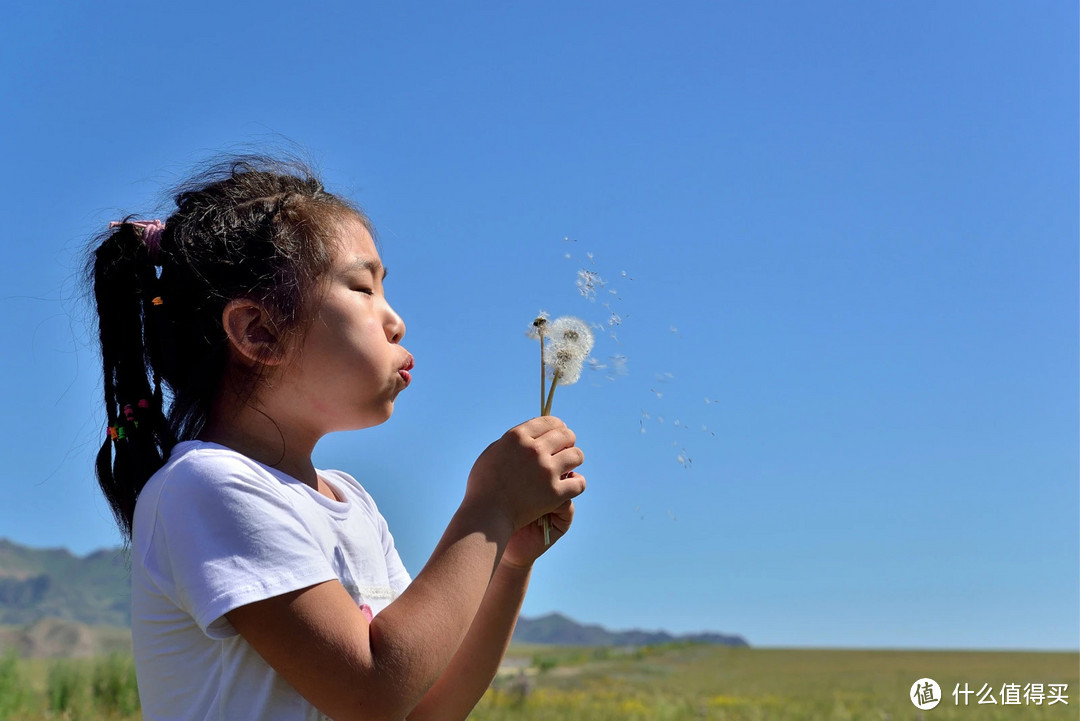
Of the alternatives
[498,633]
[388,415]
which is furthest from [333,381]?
[498,633]

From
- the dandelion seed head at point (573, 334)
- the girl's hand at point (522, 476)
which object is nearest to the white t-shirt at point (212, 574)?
the girl's hand at point (522, 476)

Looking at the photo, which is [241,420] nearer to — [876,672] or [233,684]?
[233,684]

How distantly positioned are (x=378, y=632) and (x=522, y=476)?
0.37m

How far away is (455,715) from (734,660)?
11719 mm

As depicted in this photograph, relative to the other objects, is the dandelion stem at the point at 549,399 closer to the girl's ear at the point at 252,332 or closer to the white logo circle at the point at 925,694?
the girl's ear at the point at 252,332

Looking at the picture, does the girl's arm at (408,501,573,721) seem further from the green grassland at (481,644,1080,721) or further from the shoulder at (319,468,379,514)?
the green grassland at (481,644,1080,721)

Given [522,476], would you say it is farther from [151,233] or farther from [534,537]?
[151,233]

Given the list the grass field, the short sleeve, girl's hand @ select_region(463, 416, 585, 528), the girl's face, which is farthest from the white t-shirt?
the grass field

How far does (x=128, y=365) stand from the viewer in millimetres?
1762

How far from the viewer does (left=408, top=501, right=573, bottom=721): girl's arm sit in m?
1.84

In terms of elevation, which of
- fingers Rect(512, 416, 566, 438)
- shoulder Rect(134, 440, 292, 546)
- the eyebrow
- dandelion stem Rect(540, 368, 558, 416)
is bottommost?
shoulder Rect(134, 440, 292, 546)

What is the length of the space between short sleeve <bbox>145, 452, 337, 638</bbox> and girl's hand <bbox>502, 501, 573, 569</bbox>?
450 mm

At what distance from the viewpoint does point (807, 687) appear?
900 cm

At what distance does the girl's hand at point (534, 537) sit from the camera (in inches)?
70.1
